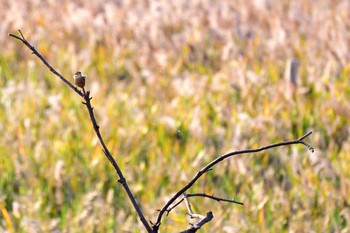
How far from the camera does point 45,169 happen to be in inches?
131

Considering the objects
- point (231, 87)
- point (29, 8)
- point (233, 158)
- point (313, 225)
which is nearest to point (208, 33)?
point (231, 87)

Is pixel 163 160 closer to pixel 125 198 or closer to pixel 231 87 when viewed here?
pixel 125 198

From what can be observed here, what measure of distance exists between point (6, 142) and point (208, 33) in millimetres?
1955

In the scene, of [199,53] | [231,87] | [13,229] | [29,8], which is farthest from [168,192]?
[29,8]

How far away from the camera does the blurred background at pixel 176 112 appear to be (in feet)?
9.86

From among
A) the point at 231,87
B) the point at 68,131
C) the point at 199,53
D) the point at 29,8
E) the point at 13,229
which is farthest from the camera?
the point at 29,8

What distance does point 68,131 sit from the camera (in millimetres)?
3650

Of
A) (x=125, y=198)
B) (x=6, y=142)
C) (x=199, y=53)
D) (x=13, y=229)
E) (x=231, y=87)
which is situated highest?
(x=199, y=53)

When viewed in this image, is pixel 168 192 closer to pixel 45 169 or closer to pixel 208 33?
pixel 45 169

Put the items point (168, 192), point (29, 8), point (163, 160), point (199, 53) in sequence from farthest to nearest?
1. point (29, 8)
2. point (199, 53)
3. point (163, 160)
4. point (168, 192)

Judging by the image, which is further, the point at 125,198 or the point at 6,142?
the point at 6,142

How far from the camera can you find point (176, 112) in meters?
3.97

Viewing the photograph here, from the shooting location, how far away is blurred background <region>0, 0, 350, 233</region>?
3006 millimetres

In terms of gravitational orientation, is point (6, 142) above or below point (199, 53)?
below
